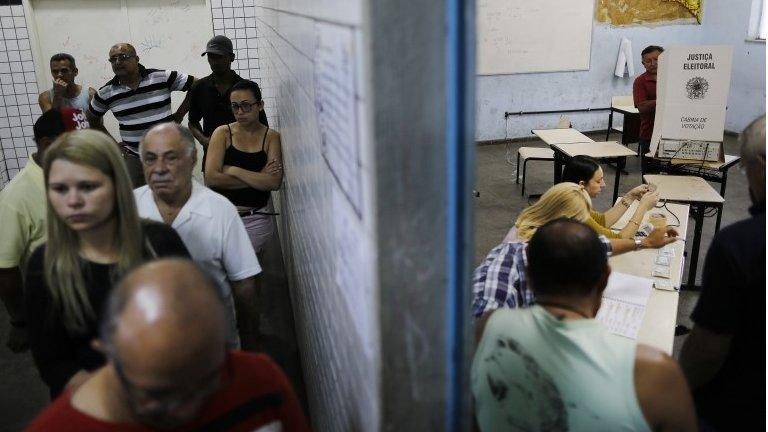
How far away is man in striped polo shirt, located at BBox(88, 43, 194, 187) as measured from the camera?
413 cm

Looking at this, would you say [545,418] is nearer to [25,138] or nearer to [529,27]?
[25,138]

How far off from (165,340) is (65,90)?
168 inches

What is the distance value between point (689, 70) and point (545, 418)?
11.8ft

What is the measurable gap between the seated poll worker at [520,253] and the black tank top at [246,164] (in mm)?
1369

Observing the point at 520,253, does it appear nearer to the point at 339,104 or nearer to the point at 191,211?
the point at 191,211

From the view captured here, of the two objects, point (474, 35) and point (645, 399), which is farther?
point (645, 399)

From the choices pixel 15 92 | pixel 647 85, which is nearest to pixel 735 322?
pixel 647 85

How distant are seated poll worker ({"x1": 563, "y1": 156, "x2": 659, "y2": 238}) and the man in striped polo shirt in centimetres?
298

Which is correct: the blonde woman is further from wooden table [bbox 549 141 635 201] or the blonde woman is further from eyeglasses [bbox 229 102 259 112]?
wooden table [bbox 549 141 635 201]

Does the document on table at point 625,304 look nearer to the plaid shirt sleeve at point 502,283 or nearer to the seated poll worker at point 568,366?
the plaid shirt sleeve at point 502,283

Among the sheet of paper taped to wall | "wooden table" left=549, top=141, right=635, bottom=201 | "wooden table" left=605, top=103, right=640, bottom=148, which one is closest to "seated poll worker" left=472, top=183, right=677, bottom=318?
"wooden table" left=549, top=141, right=635, bottom=201

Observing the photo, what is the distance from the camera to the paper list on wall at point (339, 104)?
3.02 ft

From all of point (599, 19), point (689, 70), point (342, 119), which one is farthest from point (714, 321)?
point (599, 19)

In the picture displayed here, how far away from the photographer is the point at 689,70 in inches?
162
